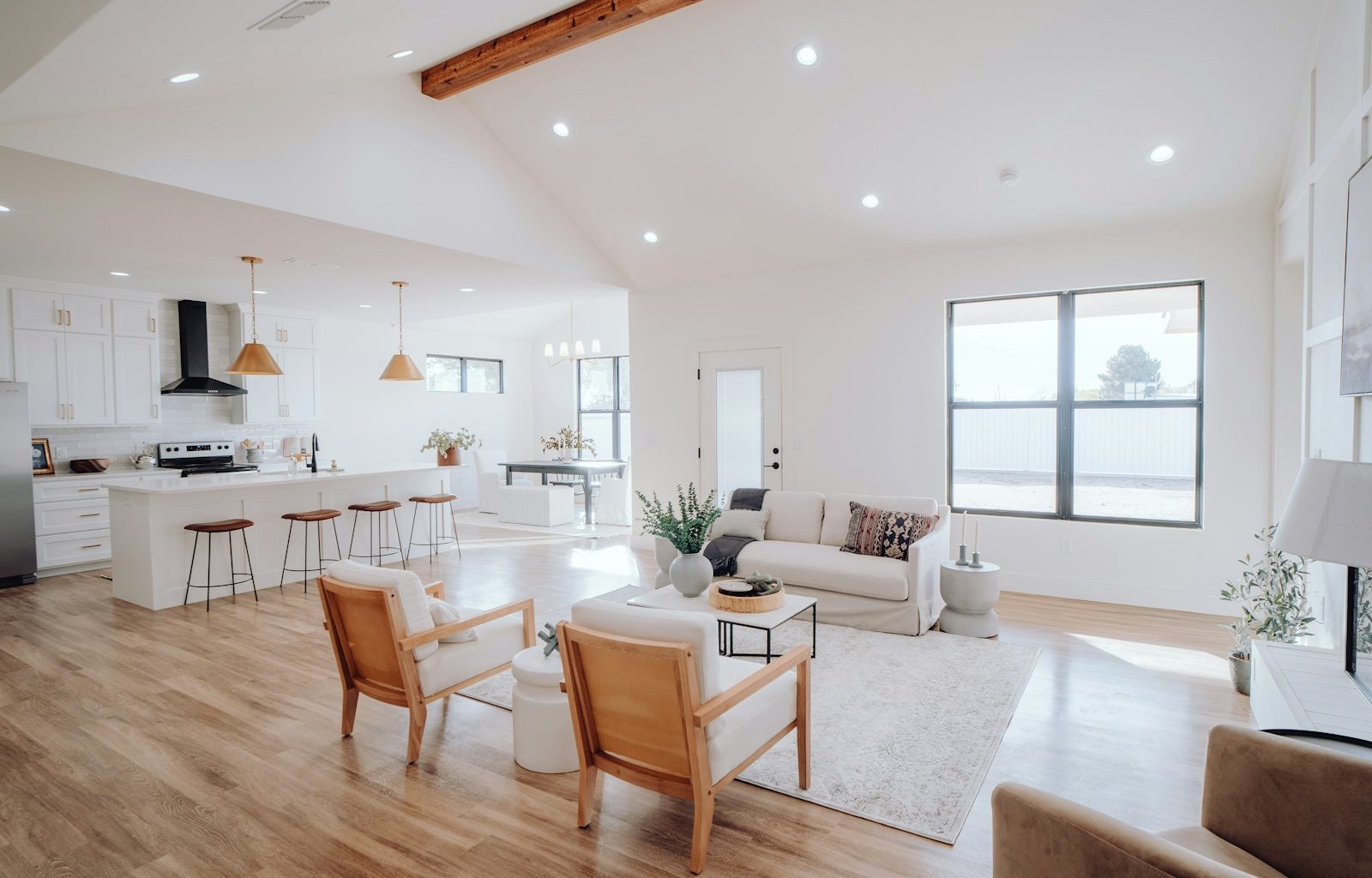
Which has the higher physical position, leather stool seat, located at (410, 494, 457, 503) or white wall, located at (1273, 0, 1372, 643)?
white wall, located at (1273, 0, 1372, 643)

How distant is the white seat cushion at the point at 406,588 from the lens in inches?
117

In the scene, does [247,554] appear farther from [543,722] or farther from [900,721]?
[900,721]

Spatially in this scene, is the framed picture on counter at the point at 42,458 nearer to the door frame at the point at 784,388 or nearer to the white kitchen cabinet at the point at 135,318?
the white kitchen cabinet at the point at 135,318

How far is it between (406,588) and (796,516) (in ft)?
11.1

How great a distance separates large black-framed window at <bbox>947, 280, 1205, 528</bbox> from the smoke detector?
4968 millimetres

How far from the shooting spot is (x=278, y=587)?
6164 millimetres

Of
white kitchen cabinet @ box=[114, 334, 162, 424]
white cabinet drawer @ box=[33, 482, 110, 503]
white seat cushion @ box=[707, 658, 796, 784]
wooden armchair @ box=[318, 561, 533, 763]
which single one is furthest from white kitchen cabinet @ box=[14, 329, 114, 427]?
white seat cushion @ box=[707, 658, 796, 784]

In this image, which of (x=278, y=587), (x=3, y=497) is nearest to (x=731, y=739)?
(x=278, y=587)

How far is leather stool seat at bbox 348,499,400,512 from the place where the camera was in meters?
6.57

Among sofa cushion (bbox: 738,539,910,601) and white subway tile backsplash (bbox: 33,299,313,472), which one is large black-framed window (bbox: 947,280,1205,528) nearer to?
sofa cushion (bbox: 738,539,910,601)

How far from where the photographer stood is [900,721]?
334 centimetres

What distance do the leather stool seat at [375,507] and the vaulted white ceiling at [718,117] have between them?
96.6 inches

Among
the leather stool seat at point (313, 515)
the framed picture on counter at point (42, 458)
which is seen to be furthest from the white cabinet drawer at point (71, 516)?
the leather stool seat at point (313, 515)

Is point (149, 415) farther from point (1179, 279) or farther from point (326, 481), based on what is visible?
point (1179, 279)
